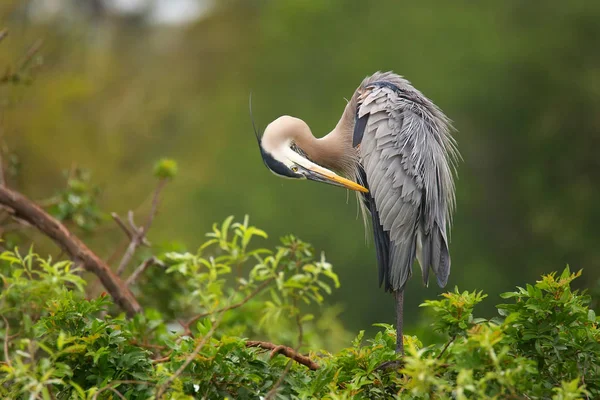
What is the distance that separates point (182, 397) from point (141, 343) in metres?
1.18

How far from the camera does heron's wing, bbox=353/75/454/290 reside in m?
3.71

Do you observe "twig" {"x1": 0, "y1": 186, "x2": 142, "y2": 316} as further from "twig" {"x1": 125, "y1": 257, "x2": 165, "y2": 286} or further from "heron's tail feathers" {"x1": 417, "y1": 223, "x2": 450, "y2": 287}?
"heron's tail feathers" {"x1": 417, "y1": 223, "x2": 450, "y2": 287}

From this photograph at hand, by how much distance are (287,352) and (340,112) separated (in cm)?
1102

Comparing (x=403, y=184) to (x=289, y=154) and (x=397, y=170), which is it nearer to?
(x=397, y=170)

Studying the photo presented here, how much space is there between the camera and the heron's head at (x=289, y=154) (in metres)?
3.83

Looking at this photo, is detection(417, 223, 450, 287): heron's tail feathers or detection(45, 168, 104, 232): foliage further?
detection(45, 168, 104, 232): foliage

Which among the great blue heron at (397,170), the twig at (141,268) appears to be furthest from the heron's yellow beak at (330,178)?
the twig at (141,268)

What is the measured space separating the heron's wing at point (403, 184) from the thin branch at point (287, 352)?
783 mm

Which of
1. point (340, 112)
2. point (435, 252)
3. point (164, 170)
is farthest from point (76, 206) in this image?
point (340, 112)

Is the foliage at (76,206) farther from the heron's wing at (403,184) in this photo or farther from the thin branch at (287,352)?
the thin branch at (287,352)

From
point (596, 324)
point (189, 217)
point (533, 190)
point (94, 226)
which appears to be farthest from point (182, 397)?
point (533, 190)

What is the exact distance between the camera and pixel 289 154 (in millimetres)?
3895

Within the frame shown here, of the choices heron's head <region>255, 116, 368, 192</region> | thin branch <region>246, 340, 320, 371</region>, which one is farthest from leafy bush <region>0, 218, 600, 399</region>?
heron's head <region>255, 116, 368, 192</region>

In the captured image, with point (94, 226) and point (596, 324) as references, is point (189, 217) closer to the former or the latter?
point (94, 226)
